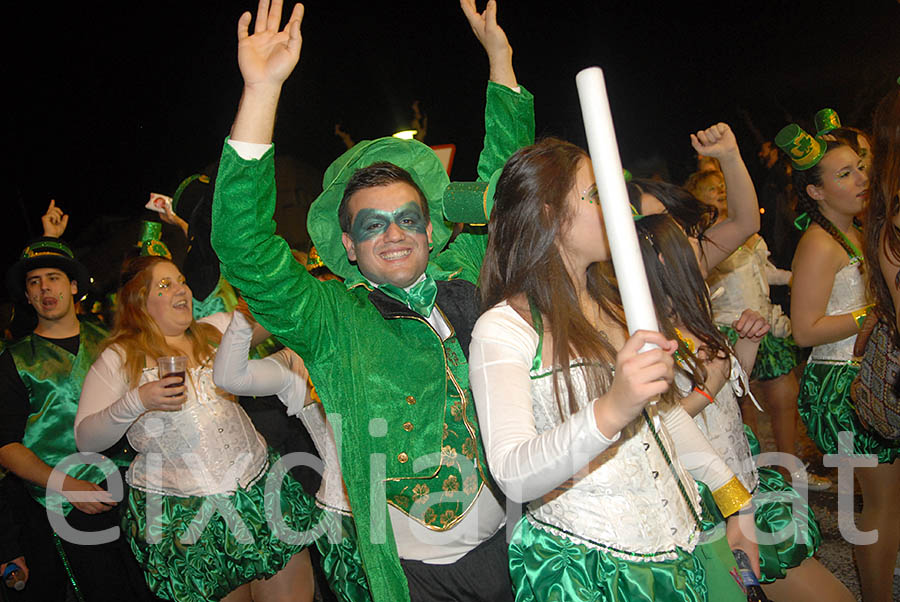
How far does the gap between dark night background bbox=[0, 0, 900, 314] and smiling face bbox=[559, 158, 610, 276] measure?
6681mm

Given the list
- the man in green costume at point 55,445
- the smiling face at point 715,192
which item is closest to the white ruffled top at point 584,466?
the man in green costume at point 55,445

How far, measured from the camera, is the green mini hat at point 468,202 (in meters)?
1.91

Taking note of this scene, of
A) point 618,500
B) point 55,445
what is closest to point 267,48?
point 618,500

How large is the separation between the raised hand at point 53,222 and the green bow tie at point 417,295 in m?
3.32

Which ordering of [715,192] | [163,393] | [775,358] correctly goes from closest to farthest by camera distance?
[163,393] → [775,358] → [715,192]

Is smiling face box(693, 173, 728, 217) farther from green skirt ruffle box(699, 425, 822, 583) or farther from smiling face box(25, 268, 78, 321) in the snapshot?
smiling face box(25, 268, 78, 321)

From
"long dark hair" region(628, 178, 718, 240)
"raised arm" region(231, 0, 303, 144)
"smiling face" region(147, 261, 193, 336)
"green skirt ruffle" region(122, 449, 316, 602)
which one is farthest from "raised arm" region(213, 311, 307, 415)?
"long dark hair" region(628, 178, 718, 240)

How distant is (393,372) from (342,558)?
3.26 ft

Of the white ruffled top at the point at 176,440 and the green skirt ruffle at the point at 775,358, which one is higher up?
the white ruffled top at the point at 176,440

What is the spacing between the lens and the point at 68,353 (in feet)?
12.6

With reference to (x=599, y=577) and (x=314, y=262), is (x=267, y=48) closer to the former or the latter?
(x=599, y=577)

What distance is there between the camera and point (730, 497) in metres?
1.76

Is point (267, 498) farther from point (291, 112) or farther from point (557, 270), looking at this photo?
point (291, 112)

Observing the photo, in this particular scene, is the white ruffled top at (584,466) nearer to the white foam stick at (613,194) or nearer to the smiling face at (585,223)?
the smiling face at (585,223)
